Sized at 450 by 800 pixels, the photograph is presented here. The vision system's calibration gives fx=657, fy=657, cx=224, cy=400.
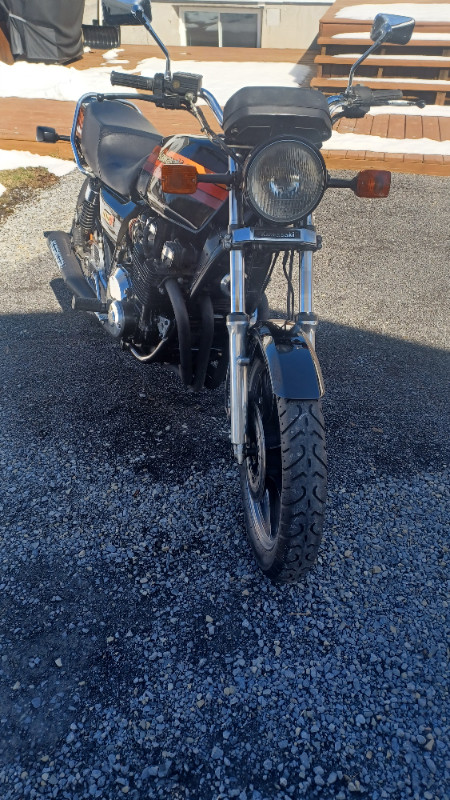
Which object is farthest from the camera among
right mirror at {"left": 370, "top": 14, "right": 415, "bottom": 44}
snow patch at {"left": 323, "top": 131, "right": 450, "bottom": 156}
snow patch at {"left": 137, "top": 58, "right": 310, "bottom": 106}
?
snow patch at {"left": 137, "top": 58, "right": 310, "bottom": 106}

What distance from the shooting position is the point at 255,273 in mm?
2621

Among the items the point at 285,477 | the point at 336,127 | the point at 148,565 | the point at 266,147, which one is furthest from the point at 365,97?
the point at 336,127

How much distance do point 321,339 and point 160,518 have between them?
203 centimetres

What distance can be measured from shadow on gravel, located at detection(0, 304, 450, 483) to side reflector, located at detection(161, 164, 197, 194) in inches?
52.0

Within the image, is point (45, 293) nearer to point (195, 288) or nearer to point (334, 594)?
point (195, 288)

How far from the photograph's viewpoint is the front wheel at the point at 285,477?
7.07ft

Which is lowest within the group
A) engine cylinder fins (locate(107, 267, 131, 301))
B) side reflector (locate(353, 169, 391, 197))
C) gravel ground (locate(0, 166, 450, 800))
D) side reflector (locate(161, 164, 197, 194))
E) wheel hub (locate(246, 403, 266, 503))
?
gravel ground (locate(0, 166, 450, 800))

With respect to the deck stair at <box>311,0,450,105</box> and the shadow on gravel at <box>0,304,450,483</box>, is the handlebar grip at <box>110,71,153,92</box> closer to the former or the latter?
the shadow on gravel at <box>0,304,450,483</box>

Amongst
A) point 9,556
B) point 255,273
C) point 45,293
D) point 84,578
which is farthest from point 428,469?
point 45,293

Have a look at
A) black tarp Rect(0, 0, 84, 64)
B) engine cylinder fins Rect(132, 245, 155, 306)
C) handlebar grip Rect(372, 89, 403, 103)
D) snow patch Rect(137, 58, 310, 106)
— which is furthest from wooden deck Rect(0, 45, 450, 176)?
engine cylinder fins Rect(132, 245, 155, 306)

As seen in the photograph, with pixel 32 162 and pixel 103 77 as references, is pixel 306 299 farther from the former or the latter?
pixel 103 77

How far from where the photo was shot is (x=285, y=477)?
7.12 ft

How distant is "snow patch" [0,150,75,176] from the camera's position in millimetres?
7196

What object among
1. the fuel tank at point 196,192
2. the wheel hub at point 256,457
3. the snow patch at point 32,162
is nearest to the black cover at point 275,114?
the fuel tank at point 196,192
